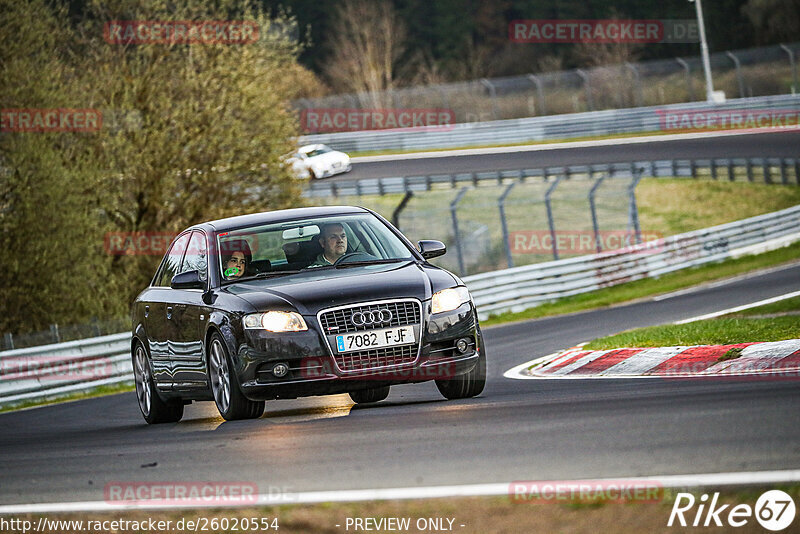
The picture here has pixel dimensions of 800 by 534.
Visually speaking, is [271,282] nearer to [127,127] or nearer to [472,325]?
[472,325]

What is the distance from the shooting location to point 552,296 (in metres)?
27.0

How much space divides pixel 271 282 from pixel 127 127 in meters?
19.6

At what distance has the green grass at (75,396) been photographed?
19.4 metres

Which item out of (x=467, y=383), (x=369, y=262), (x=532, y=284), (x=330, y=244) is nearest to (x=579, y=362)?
(x=467, y=383)

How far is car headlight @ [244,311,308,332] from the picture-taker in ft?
29.9

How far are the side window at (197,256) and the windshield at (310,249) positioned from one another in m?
0.21

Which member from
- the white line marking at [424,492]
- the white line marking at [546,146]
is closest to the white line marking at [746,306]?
the white line marking at [424,492]

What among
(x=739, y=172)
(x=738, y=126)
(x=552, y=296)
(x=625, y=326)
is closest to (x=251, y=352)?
(x=625, y=326)

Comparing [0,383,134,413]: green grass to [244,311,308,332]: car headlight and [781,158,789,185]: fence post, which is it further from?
[781,158,789,185]: fence post

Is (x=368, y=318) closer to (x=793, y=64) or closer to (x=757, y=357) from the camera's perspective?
(x=757, y=357)

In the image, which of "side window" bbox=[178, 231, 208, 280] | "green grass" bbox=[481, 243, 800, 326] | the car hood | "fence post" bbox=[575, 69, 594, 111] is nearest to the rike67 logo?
the car hood

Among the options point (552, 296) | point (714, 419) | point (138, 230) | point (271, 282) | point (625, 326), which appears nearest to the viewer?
point (714, 419)

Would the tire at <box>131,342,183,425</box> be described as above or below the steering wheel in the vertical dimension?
below

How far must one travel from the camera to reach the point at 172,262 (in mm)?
11430
